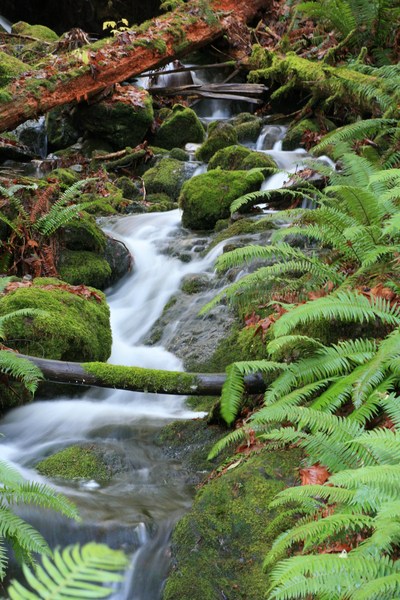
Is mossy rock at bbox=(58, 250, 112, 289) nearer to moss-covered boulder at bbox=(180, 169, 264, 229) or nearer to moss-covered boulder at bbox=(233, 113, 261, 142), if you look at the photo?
moss-covered boulder at bbox=(180, 169, 264, 229)

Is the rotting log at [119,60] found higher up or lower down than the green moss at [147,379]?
higher up

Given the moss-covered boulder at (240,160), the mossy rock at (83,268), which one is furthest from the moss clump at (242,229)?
the moss-covered boulder at (240,160)

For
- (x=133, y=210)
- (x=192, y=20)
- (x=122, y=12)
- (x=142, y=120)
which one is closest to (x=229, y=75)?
(x=192, y=20)

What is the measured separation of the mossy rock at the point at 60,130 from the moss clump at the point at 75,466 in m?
12.9

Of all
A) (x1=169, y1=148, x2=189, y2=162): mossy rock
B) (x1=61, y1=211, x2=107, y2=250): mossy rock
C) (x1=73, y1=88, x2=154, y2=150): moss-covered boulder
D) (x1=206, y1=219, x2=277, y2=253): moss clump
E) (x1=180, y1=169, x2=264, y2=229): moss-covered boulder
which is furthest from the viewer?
(x1=73, y1=88, x2=154, y2=150): moss-covered boulder

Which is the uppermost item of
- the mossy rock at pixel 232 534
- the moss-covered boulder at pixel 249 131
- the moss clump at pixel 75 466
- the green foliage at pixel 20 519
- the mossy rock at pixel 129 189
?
the moss-covered boulder at pixel 249 131

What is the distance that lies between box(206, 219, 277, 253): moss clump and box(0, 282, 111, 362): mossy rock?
9.47 feet

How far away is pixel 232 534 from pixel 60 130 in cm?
1456

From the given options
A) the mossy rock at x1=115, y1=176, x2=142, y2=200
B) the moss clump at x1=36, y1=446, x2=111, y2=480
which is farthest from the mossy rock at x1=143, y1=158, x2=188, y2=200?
the moss clump at x1=36, y1=446, x2=111, y2=480

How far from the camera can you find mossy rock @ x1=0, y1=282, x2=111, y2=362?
446 cm

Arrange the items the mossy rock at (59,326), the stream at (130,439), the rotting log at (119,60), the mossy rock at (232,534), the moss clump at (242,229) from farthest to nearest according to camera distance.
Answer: the rotting log at (119,60)
the moss clump at (242,229)
the mossy rock at (59,326)
the stream at (130,439)
the mossy rock at (232,534)

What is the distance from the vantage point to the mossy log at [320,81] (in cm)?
744

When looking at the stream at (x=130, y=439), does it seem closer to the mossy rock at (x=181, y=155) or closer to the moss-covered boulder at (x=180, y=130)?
the mossy rock at (x=181, y=155)

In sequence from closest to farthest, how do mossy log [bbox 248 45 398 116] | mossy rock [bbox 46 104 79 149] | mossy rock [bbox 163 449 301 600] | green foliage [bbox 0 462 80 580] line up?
green foliage [bbox 0 462 80 580] → mossy rock [bbox 163 449 301 600] → mossy log [bbox 248 45 398 116] → mossy rock [bbox 46 104 79 149]
